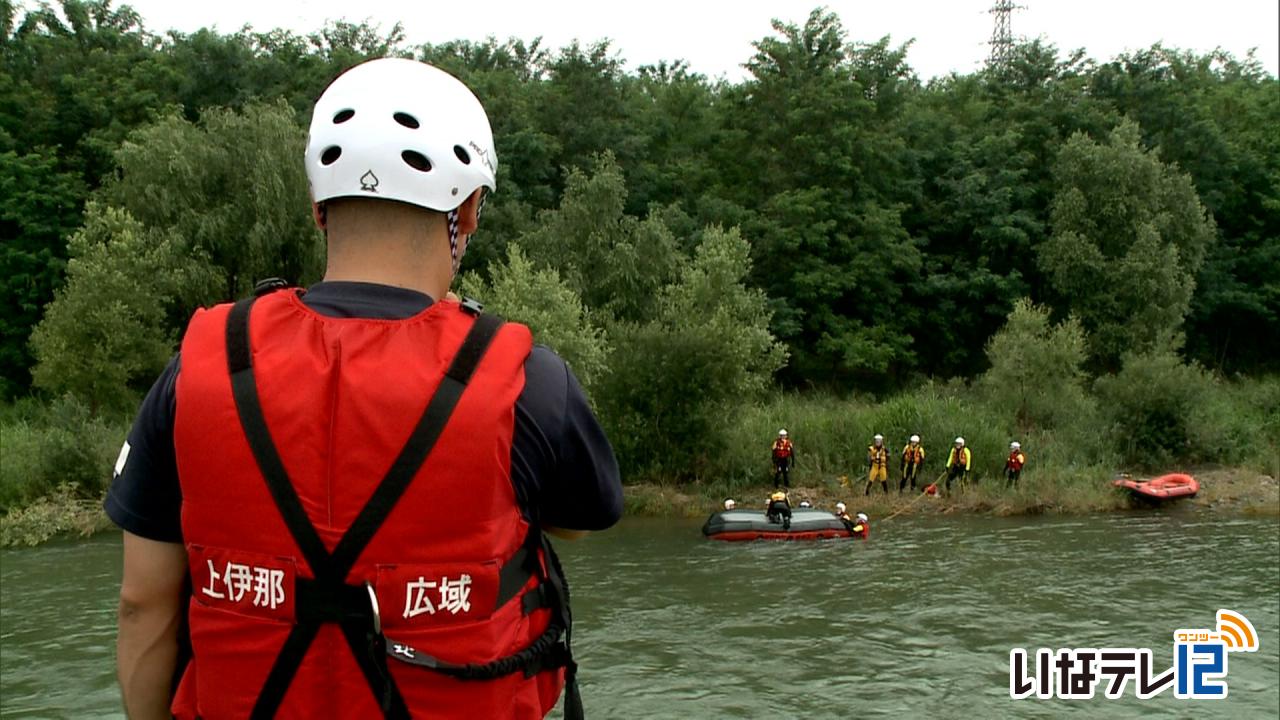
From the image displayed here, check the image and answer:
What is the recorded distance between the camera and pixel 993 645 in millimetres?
14289

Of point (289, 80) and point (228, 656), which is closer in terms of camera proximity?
point (228, 656)

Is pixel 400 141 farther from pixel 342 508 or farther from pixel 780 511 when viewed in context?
pixel 780 511

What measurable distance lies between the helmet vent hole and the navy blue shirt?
20cm

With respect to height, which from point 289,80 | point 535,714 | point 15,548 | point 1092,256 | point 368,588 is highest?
point 289,80

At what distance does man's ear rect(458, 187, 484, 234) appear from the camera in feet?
5.94

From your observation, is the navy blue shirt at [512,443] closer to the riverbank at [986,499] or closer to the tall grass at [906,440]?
the riverbank at [986,499]

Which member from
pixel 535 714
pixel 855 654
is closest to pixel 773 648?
pixel 855 654

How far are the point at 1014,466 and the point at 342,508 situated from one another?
2662 centimetres

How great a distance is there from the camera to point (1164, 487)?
2569cm

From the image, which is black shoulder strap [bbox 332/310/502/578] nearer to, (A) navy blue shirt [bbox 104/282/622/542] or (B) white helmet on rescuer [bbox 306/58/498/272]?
(A) navy blue shirt [bbox 104/282/622/542]

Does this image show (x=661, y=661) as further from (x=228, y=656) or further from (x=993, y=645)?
(x=228, y=656)

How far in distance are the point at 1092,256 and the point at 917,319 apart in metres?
6.24

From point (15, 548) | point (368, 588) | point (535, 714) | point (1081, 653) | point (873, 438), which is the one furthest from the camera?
point (873, 438)

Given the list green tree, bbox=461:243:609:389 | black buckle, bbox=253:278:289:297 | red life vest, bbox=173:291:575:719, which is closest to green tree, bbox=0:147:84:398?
green tree, bbox=461:243:609:389
